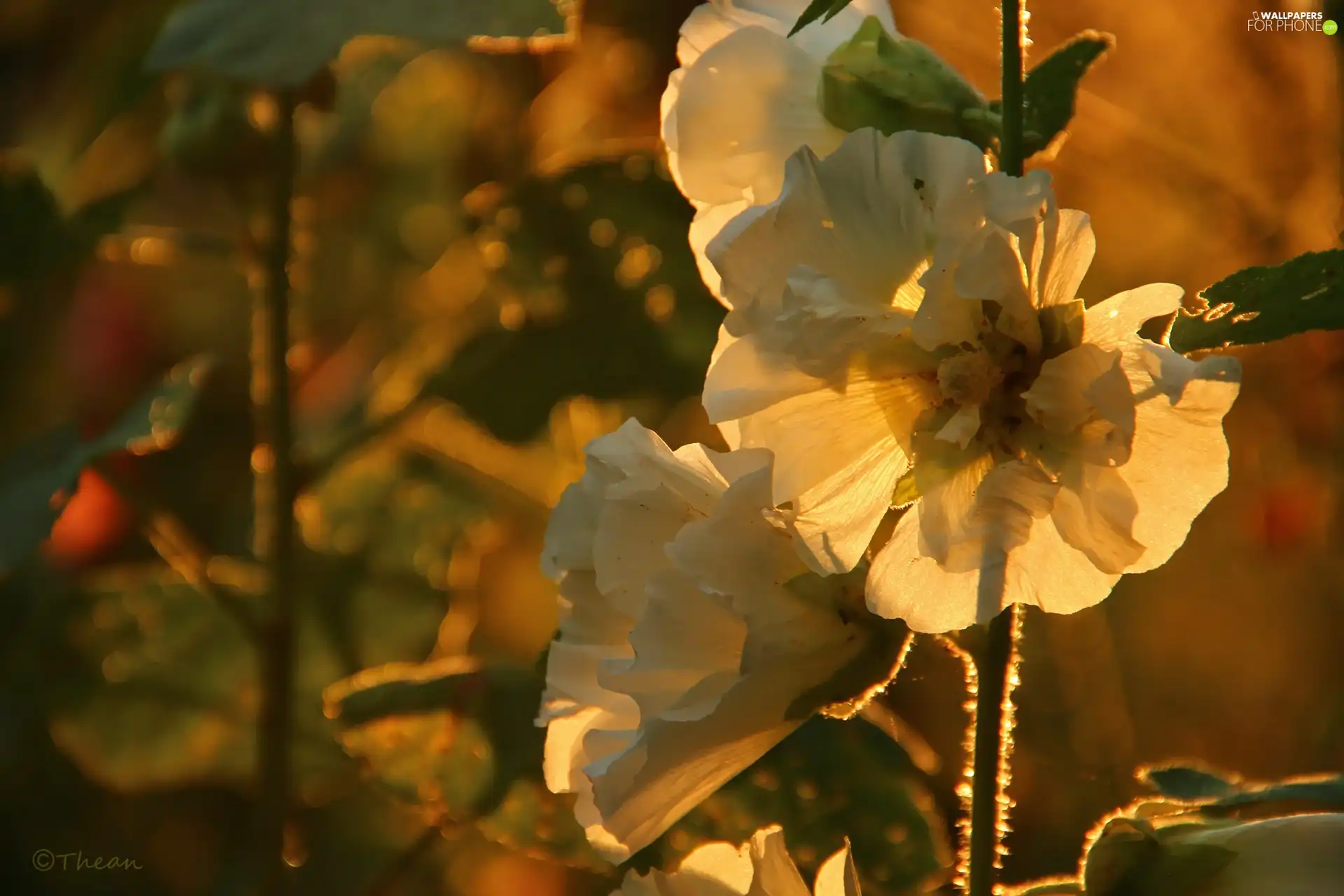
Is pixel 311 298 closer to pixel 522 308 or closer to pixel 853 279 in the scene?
pixel 522 308

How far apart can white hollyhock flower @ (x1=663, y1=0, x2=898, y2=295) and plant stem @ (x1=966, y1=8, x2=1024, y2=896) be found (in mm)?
81

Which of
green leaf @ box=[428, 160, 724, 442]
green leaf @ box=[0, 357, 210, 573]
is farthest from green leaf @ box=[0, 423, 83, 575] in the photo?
green leaf @ box=[428, 160, 724, 442]

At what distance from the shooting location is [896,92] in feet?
1.61

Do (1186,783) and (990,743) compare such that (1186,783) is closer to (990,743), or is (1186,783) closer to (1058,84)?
(990,743)

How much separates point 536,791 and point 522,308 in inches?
11.2

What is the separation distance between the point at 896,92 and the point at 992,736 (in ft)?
0.70

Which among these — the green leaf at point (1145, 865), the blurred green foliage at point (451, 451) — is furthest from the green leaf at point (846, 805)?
the green leaf at point (1145, 865)

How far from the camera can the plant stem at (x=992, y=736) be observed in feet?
1.56

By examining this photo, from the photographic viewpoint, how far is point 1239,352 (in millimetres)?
1159

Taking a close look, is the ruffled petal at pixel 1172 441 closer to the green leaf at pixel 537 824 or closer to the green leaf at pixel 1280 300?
the green leaf at pixel 1280 300

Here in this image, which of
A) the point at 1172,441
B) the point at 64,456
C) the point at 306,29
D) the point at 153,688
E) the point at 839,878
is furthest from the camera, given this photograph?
the point at 153,688

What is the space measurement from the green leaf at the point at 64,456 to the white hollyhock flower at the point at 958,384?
1.20 ft

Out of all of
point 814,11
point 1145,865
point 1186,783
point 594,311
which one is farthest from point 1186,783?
point 594,311

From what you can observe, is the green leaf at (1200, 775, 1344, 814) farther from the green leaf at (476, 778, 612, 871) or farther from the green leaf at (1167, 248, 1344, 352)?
the green leaf at (476, 778, 612, 871)
